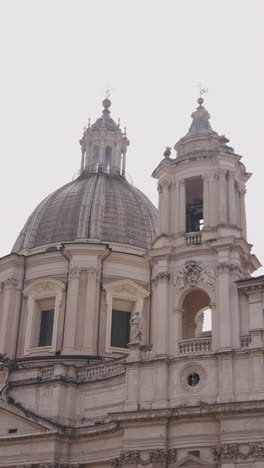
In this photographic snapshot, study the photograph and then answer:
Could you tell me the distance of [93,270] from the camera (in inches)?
1444

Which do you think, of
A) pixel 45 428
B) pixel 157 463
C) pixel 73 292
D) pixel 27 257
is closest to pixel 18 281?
pixel 27 257

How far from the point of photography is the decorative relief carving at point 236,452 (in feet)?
82.5

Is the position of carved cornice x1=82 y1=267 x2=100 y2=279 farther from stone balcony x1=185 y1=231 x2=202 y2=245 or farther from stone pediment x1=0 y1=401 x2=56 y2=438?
stone pediment x1=0 y1=401 x2=56 y2=438

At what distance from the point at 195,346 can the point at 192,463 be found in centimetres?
465

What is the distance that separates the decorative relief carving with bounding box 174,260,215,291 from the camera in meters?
29.6

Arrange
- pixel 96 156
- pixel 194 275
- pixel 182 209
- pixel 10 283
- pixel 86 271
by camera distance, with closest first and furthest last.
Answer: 1. pixel 194 275
2. pixel 182 209
3. pixel 86 271
4. pixel 10 283
5. pixel 96 156

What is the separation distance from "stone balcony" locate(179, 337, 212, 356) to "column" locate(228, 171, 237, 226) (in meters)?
5.36

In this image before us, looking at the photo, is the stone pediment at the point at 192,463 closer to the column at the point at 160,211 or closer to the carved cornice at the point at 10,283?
the column at the point at 160,211

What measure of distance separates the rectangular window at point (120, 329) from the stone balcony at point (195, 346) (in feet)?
25.3

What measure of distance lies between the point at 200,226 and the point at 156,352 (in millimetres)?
7523

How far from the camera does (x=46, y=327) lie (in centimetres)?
3700

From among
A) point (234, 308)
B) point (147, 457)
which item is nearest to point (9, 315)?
point (147, 457)

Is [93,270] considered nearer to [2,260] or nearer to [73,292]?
[73,292]

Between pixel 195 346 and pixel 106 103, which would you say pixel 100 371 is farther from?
pixel 106 103
